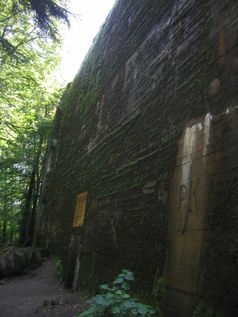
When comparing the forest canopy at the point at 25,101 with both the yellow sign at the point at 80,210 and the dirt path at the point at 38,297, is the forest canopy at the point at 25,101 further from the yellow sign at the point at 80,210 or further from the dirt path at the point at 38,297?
the dirt path at the point at 38,297

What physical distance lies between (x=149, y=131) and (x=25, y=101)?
923 cm

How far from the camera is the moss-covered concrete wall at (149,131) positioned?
3.96 metres

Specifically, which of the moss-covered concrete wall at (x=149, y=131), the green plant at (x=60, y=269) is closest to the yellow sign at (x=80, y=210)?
the moss-covered concrete wall at (x=149, y=131)

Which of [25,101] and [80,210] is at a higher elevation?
[25,101]

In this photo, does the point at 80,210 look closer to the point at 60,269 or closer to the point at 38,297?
the point at 60,269

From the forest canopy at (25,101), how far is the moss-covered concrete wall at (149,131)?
175 centimetres

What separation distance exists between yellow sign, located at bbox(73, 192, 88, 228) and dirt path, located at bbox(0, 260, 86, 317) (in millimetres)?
1531

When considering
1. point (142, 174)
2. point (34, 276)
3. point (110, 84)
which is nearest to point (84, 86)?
point (110, 84)

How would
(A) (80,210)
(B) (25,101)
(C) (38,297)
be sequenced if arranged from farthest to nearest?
(B) (25,101) < (A) (80,210) < (C) (38,297)

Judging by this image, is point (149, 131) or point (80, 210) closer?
point (149, 131)

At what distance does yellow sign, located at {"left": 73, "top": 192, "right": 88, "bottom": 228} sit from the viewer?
344 inches

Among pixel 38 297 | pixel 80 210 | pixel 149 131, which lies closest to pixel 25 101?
pixel 80 210

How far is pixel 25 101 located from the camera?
13883 millimetres

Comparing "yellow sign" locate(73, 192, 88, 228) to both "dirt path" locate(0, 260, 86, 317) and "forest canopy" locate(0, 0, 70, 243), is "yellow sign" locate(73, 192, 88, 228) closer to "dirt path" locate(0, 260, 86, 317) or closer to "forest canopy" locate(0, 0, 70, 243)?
"dirt path" locate(0, 260, 86, 317)
